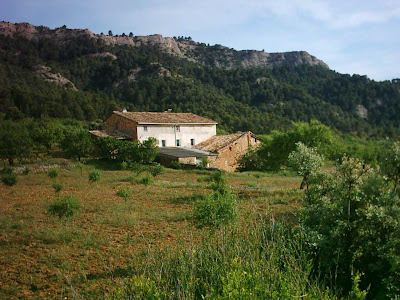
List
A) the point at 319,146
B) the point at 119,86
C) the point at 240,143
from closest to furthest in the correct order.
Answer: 1. the point at 319,146
2. the point at 240,143
3. the point at 119,86

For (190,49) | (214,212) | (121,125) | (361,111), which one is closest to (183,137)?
(121,125)

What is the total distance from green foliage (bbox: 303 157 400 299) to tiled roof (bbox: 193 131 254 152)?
91.0ft

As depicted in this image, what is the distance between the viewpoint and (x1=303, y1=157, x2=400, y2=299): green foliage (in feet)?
17.8

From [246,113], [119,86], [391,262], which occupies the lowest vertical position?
[391,262]

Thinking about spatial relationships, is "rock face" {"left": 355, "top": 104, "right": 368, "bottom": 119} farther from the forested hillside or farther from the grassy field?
the grassy field

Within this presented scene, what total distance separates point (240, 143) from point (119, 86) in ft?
202

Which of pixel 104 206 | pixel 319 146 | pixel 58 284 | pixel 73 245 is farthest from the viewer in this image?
pixel 319 146

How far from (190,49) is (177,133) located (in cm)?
13709

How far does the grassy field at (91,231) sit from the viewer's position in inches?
309

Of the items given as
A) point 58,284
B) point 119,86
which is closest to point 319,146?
point 58,284

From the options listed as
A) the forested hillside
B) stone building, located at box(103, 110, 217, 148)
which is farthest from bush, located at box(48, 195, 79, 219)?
the forested hillside

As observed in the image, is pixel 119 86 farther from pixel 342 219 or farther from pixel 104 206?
pixel 342 219

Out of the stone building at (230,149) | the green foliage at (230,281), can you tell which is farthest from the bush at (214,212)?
the stone building at (230,149)

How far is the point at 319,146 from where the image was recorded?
25156 millimetres
